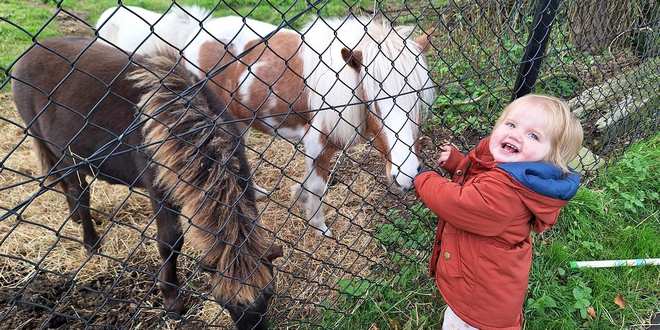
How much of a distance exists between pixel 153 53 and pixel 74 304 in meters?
1.59

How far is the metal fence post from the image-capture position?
253cm

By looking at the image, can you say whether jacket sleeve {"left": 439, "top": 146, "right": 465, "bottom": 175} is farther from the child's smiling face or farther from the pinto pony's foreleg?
the pinto pony's foreleg

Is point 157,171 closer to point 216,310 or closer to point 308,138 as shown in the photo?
point 216,310

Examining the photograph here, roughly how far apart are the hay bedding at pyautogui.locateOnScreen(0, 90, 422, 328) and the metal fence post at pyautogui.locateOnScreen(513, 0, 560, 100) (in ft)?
3.40

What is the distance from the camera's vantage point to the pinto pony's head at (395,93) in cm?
251

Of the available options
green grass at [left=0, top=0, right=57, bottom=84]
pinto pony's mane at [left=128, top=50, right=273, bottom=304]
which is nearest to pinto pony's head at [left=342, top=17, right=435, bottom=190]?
pinto pony's mane at [left=128, top=50, right=273, bottom=304]

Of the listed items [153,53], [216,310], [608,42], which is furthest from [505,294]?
[608,42]

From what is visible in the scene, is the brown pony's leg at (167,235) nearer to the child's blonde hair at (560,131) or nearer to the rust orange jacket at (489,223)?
the rust orange jacket at (489,223)

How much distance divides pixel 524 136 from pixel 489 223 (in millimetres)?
386

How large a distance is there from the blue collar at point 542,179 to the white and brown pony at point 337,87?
613mm

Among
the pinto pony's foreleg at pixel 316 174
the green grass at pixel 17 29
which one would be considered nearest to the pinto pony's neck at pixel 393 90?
the pinto pony's foreleg at pixel 316 174

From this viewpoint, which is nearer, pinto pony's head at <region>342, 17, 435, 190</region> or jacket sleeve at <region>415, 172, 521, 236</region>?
jacket sleeve at <region>415, 172, 521, 236</region>

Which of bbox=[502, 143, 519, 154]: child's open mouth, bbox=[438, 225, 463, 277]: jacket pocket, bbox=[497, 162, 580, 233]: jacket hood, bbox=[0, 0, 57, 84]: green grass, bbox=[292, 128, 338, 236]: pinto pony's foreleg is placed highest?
bbox=[502, 143, 519, 154]: child's open mouth

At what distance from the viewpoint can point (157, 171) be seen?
238 centimetres
